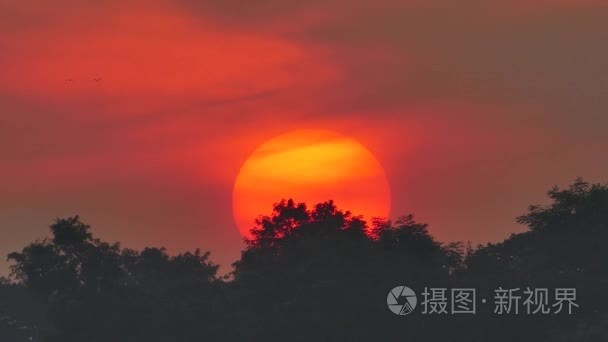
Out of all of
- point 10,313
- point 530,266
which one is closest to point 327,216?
point 530,266

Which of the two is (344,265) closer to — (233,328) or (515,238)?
(233,328)

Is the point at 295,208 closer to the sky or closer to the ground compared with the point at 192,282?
closer to the sky

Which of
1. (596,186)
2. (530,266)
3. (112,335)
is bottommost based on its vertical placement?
(112,335)

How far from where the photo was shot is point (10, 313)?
154 m

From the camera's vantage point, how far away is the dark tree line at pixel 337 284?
103 meters

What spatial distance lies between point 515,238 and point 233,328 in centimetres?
2648

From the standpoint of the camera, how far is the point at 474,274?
112m

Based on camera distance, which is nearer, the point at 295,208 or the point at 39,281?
the point at 39,281

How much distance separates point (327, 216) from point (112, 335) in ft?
90.0

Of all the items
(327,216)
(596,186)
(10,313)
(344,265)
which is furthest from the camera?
(10,313)

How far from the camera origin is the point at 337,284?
347ft

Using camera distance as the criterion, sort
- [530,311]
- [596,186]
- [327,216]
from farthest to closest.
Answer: [327,216], [596,186], [530,311]

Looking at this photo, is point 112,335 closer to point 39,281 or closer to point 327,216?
point 39,281

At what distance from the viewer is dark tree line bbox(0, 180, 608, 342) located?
103m
